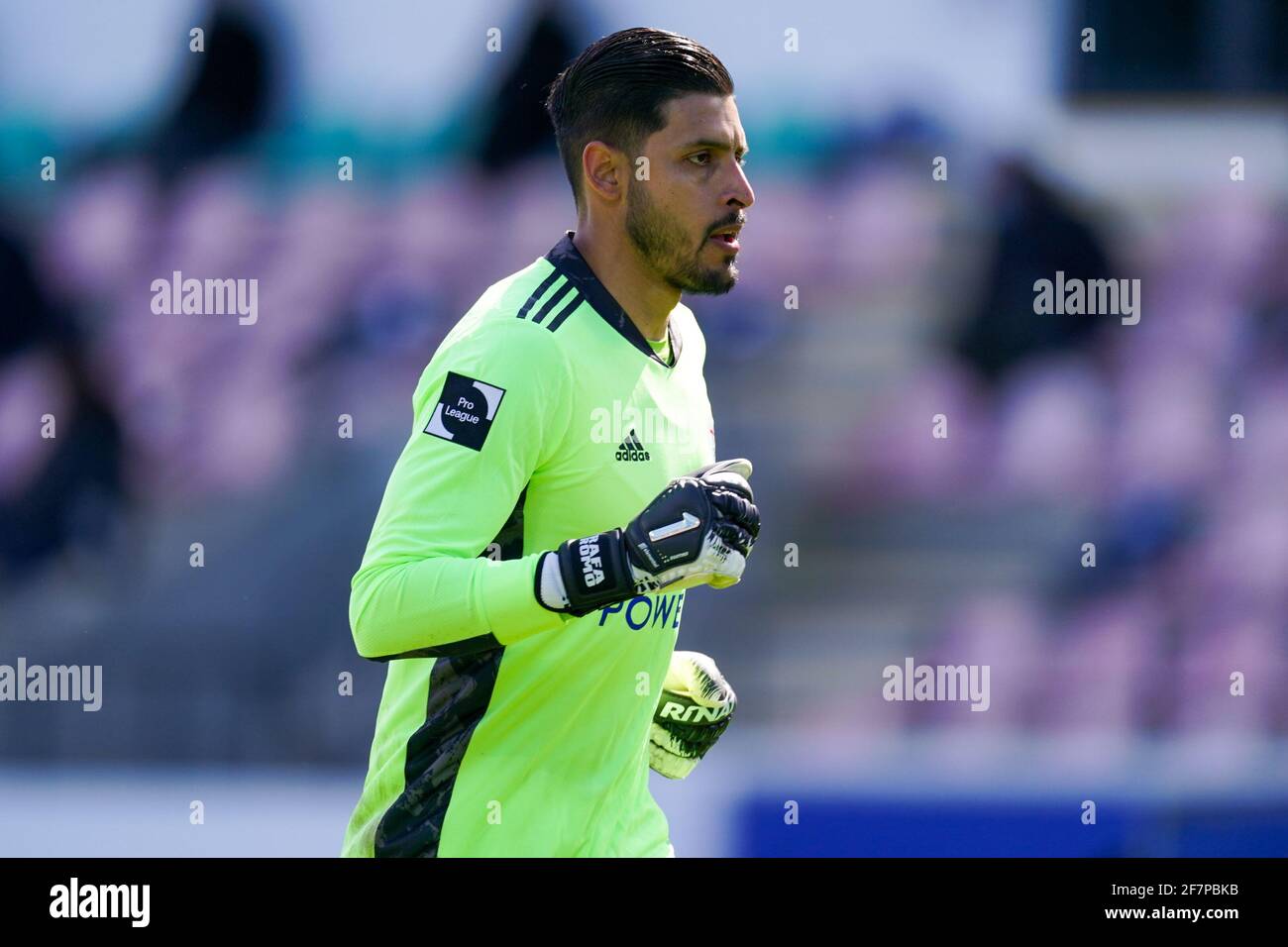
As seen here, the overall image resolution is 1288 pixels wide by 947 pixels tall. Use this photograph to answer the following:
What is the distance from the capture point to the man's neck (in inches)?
94.2

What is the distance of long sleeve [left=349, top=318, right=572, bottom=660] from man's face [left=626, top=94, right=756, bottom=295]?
331 mm

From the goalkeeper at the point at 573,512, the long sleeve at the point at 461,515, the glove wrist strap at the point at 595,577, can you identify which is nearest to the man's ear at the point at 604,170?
the goalkeeper at the point at 573,512

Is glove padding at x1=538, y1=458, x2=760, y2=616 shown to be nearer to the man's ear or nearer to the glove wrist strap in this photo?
the glove wrist strap

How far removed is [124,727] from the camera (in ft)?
16.3

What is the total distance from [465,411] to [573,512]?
0.24 meters

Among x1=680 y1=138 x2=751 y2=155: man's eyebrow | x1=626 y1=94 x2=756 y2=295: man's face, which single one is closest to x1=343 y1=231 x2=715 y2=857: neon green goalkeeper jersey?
x1=626 y1=94 x2=756 y2=295: man's face

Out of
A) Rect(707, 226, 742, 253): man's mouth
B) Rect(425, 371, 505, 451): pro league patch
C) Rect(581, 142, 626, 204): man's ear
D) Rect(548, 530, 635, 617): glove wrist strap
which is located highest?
Rect(581, 142, 626, 204): man's ear

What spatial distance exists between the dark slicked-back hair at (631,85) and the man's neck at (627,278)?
3.7 inches

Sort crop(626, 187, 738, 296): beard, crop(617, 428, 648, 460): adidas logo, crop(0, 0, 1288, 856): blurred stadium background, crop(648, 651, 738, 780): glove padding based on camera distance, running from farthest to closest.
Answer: crop(0, 0, 1288, 856): blurred stadium background → crop(648, 651, 738, 780): glove padding → crop(626, 187, 738, 296): beard → crop(617, 428, 648, 460): adidas logo

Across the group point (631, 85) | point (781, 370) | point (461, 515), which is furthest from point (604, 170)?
point (781, 370)

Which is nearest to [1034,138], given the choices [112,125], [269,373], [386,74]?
[386,74]

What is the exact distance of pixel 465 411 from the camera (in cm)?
209

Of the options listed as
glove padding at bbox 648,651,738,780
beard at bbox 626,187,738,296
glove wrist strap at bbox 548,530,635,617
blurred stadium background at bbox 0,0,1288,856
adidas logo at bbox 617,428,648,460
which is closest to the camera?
glove wrist strap at bbox 548,530,635,617

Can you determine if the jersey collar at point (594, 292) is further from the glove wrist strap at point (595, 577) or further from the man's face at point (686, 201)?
the glove wrist strap at point (595, 577)
